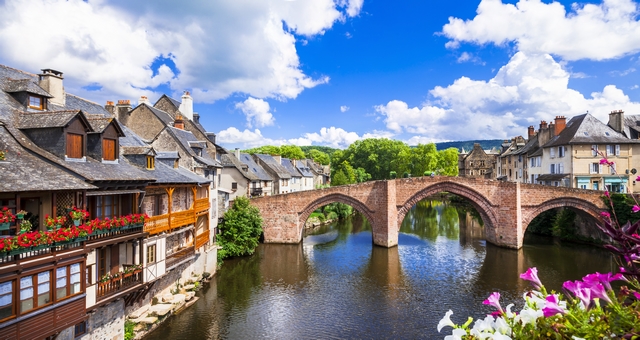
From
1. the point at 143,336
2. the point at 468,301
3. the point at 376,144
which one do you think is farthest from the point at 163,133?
the point at 376,144

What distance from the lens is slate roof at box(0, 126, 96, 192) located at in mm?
10461

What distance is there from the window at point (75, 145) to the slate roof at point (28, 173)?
44.7 inches

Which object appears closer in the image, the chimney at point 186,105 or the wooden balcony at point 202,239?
the wooden balcony at point 202,239

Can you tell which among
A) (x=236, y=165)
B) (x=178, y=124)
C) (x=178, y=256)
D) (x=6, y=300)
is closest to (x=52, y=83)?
(x=178, y=256)

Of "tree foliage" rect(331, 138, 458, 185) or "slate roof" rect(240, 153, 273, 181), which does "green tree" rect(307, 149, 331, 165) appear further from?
"slate roof" rect(240, 153, 273, 181)

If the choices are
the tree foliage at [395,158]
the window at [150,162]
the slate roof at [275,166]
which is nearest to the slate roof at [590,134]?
the slate roof at [275,166]

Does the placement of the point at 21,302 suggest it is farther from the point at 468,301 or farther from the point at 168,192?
the point at 468,301

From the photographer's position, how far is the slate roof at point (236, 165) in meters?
39.5

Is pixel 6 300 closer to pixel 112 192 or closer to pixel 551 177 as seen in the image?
pixel 112 192

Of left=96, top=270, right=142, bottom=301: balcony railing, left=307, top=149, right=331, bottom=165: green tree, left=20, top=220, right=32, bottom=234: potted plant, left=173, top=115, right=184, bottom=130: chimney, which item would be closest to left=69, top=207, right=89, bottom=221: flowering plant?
left=20, top=220, right=32, bottom=234: potted plant

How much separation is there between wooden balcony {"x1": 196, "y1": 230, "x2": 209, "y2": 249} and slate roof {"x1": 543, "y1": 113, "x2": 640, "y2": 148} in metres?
34.0

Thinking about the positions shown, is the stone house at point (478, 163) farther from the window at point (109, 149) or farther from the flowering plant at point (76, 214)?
the flowering plant at point (76, 214)

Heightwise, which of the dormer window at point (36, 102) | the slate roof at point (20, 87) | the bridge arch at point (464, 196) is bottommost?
the bridge arch at point (464, 196)

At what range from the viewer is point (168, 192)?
1894cm
